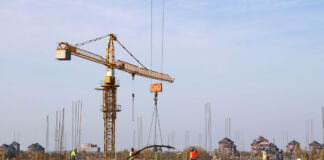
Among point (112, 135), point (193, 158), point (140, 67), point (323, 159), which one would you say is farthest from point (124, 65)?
point (193, 158)

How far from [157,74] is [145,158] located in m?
36.2

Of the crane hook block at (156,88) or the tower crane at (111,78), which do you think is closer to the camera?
the crane hook block at (156,88)

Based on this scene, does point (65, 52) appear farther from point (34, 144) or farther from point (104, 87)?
point (34, 144)

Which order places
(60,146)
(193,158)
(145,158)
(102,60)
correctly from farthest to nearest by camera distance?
(102,60)
(145,158)
(60,146)
(193,158)

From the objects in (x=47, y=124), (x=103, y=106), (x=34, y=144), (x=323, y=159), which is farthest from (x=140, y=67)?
(x=34, y=144)

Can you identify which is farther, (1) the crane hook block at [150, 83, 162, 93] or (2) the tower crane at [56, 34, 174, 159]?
(2) the tower crane at [56, 34, 174, 159]

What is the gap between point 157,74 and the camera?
101875 mm

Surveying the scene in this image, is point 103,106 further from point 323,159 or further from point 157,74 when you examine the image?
point 323,159

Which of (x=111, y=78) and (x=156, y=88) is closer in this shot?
(x=156, y=88)

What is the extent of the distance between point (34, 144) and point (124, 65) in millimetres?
73695

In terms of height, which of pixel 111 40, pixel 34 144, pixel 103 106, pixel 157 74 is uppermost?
pixel 111 40

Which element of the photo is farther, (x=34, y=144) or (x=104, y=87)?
(x=34, y=144)

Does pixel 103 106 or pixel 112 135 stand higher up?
pixel 103 106

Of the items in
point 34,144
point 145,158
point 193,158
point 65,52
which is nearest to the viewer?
point 193,158
